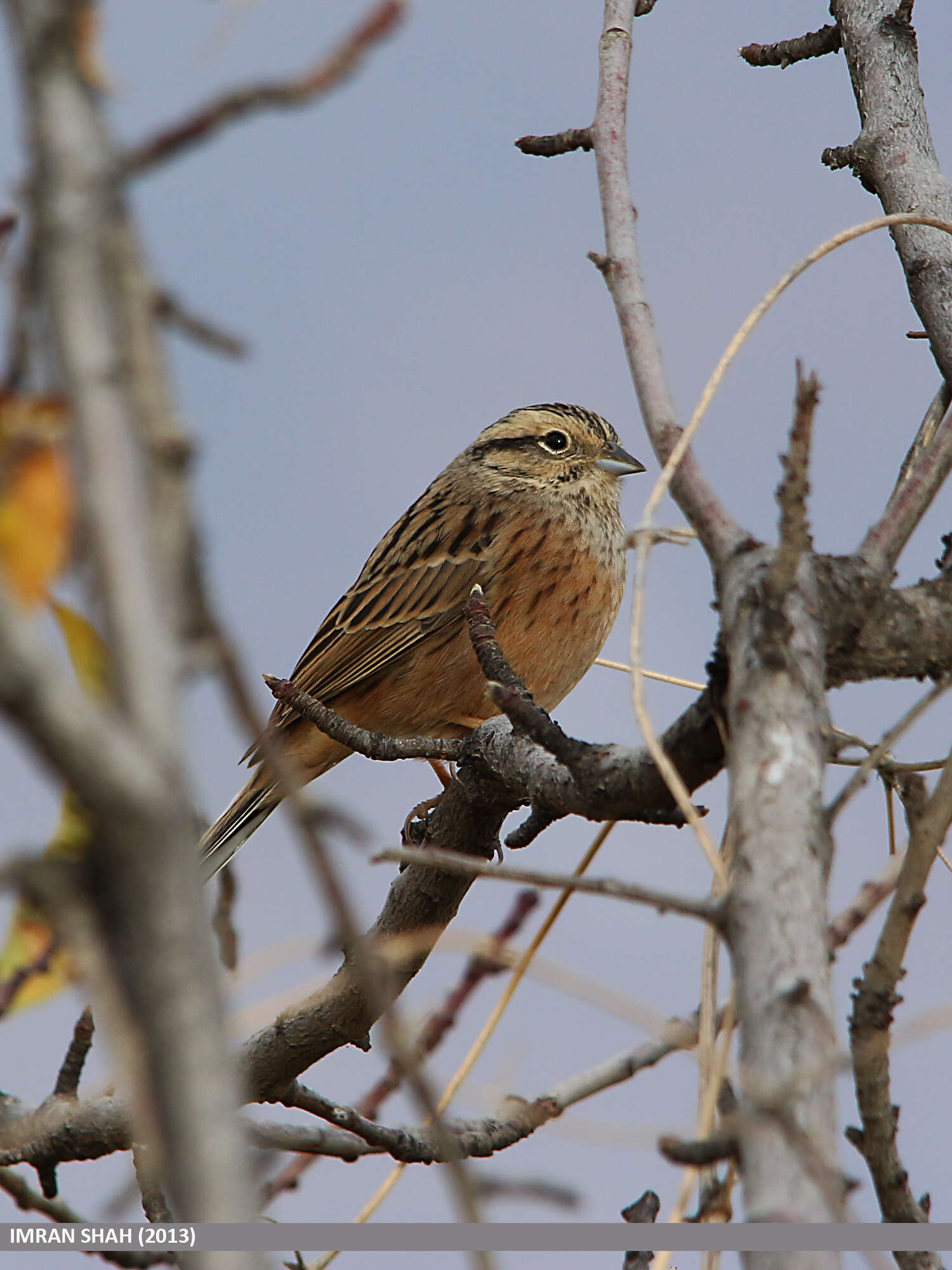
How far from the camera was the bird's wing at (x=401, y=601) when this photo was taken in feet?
19.9

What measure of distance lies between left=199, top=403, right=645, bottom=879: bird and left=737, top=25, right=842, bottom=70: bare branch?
2.16 meters

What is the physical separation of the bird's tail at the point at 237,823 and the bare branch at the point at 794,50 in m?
3.27

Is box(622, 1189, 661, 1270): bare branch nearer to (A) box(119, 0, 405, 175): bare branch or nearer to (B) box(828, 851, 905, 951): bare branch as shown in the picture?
(B) box(828, 851, 905, 951): bare branch

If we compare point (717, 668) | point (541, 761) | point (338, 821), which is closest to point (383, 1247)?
point (541, 761)

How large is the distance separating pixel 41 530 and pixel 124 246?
211 millimetres

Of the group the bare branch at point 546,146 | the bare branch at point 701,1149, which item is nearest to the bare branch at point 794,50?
the bare branch at point 546,146

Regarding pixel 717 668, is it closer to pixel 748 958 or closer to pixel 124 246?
pixel 748 958

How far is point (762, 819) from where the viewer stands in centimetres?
146

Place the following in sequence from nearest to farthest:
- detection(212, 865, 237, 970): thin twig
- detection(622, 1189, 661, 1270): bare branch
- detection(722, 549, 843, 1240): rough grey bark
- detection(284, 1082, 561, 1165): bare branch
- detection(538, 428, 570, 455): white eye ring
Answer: detection(722, 549, 843, 1240): rough grey bark < detection(622, 1189, 661, 1270): bare branch < detection(284, 1082, 561, 1165): bare branch < detection(212, 865, 237, 970): thin twig < detection(538, 428, 570, 455): white eye ring

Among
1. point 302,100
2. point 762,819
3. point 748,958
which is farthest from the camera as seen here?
point 762,819

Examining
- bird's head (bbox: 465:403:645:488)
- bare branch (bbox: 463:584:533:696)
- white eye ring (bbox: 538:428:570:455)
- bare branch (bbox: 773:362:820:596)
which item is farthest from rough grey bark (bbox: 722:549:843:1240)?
white eye ring (bbox: 538:428:570:455)

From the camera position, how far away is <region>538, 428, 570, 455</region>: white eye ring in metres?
6.89

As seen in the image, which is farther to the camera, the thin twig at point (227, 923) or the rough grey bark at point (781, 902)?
the thin twig at point (227, 923)

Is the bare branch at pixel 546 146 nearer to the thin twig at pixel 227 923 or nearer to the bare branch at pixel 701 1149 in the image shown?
the thin twig at pixel 227 923
